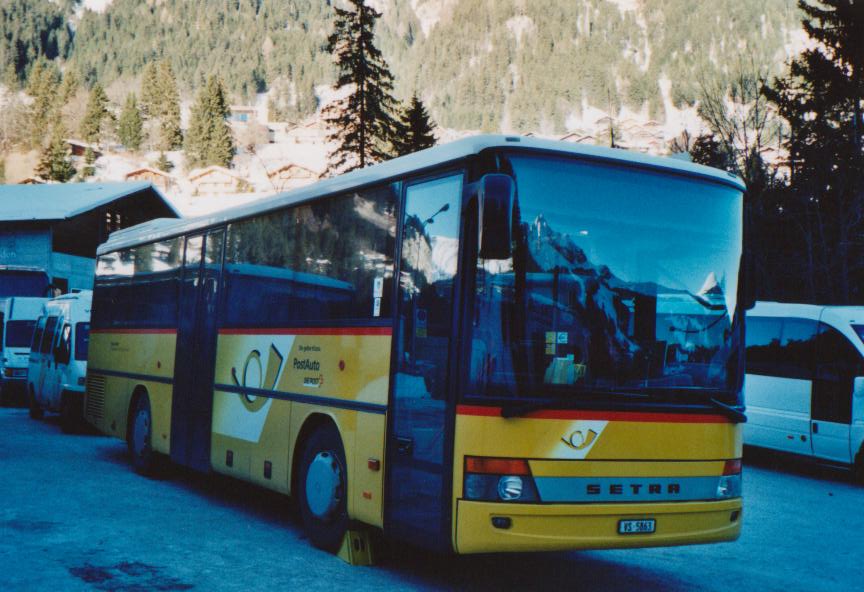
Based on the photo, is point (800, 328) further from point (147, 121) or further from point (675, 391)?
point (147, 121)

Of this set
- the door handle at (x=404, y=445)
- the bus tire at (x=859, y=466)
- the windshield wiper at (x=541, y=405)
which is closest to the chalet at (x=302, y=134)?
the bus tire at (x=859, y=466)

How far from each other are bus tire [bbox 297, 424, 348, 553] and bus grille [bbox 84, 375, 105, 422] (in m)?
6.86

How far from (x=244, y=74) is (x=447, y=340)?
643 feet

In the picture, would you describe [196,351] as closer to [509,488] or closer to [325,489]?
[325,489]

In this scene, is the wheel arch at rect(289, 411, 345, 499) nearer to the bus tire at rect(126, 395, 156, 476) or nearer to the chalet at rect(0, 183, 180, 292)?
the bus tire at rect(126, 395, 156, 476)

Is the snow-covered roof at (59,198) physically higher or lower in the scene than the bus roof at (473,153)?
higher

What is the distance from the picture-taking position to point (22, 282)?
1144 inches

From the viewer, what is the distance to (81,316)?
1855 cm

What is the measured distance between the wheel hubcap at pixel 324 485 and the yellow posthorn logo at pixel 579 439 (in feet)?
7.13

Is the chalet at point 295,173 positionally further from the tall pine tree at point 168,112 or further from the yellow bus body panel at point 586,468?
the yellow bus body panel at point 586,468

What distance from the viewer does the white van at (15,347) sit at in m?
24.1

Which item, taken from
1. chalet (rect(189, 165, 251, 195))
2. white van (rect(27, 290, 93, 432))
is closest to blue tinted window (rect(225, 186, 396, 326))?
white van (rect(27, 290, 93, 432))

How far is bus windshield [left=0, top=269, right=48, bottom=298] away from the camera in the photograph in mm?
28828

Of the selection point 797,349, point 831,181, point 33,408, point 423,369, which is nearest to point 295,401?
point 423,369
